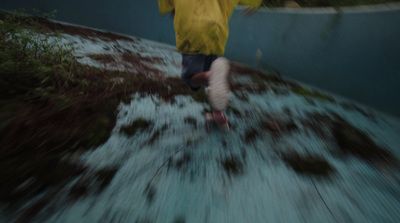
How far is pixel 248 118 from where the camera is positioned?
1.49m

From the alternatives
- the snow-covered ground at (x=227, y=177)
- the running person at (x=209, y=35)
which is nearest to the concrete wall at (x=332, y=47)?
the snow-covered ground at (x=227, y=177)

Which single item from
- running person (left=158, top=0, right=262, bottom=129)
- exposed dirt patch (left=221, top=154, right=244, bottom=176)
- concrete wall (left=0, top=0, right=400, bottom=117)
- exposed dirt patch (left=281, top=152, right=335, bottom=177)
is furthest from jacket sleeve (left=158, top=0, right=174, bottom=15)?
concrete wall (left=0, top=0, right=400, bottom=117)

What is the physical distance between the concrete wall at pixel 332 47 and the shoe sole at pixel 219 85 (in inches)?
86.1

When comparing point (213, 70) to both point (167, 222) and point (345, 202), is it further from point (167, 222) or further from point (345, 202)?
point (345, 202)

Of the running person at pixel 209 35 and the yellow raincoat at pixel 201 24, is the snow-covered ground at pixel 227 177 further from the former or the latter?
the yellow raincoat at pixel 201 24

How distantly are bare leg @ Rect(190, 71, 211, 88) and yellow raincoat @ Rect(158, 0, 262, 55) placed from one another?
15 centimetres

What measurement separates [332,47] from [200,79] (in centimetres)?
235

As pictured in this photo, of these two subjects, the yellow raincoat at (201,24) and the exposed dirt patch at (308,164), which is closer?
the exposed dirt patch at (308,164)

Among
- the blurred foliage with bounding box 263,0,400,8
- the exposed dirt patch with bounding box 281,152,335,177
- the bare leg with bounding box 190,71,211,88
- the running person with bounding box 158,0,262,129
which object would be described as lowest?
the exposed dirt patch with bounding box 281,152,335,177

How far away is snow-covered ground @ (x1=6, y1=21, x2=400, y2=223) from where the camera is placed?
681 millimetres

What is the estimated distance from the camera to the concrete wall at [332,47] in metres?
1.96

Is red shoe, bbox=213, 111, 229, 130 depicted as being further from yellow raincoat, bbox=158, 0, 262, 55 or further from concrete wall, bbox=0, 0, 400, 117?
concrete wall, bbox=0, 0, 400, 117

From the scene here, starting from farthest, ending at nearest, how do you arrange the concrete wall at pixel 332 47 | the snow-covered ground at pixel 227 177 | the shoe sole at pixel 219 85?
the concrete wall at pixel 332 47 → the shoe sole at pixel 219 85 → the snow-covered ground at pixel 227 177

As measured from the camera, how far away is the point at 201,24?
3.49 feet
